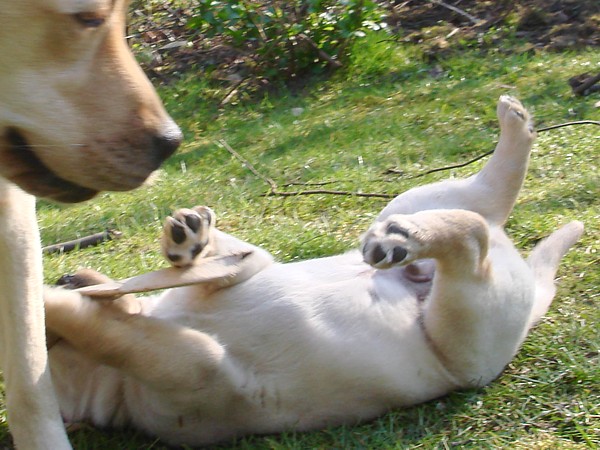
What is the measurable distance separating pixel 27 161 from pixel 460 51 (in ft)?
16.0

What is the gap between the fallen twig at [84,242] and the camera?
4.18 meters

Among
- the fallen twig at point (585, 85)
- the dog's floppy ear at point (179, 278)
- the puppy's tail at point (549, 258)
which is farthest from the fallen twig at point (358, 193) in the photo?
the dog's floppy ear at point (179, 278)

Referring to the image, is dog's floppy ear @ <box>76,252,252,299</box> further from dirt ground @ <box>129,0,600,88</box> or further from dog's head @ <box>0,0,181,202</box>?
dirt ground @ <box>129,0,600,88</box>

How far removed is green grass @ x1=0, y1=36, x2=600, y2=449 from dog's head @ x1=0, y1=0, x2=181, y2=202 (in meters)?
0.91

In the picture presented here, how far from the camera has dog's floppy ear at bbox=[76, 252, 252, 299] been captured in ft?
9.07

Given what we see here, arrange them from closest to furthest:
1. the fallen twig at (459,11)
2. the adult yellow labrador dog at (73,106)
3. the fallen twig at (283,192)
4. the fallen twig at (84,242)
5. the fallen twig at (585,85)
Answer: the adult yellow labrador dog at (73,106), the fallen twig at (84,242), the fallen twig at (283,192), the fallen twig at (585,85), the fallen twig at (459,11)

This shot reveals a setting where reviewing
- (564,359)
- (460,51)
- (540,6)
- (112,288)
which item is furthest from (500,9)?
→ (112,288)

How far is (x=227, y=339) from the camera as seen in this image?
2.89 m

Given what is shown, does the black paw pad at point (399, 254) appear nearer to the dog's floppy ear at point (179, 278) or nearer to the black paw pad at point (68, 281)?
the dog's floppy ear at point (179, 278)

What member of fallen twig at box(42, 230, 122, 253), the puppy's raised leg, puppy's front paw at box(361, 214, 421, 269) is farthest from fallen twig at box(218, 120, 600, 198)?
puppy's front paw at box(361, 214, 421, 269)

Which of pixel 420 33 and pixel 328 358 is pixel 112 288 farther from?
pixel 420 33

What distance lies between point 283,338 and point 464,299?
564mm

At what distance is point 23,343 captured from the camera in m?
2.69

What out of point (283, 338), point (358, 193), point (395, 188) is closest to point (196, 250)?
point (283, 338)
